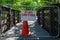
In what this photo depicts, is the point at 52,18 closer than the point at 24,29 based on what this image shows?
No

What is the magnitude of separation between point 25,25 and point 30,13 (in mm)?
2410

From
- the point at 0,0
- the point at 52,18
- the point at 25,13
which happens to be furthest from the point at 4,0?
the point at 25,13

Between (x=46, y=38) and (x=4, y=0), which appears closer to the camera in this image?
→ (x=46, y=38)

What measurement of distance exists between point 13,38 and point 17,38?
0.69 feet

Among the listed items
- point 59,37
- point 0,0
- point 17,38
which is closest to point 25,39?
point 17,38

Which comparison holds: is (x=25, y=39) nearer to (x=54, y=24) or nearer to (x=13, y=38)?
(x=13, y=38)

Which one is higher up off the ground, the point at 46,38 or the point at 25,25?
the point at 25,25

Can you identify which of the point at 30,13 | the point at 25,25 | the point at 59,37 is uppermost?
the point at 30,13

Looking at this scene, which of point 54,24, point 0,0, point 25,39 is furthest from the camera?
point 0,0

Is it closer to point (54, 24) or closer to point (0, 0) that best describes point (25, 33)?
point (54, 24)

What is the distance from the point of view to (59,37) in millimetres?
11180

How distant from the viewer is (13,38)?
10.9 m

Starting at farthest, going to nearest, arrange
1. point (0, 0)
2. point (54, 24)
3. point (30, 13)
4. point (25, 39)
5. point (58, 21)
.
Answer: point (0, 0)
point (54, 24)
point (58, 21)
point (25, 39)
point (30, 13)

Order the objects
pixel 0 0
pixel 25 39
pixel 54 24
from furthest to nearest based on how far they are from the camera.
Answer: pixel 0 0
pixel 54 24
pixel 25 39
